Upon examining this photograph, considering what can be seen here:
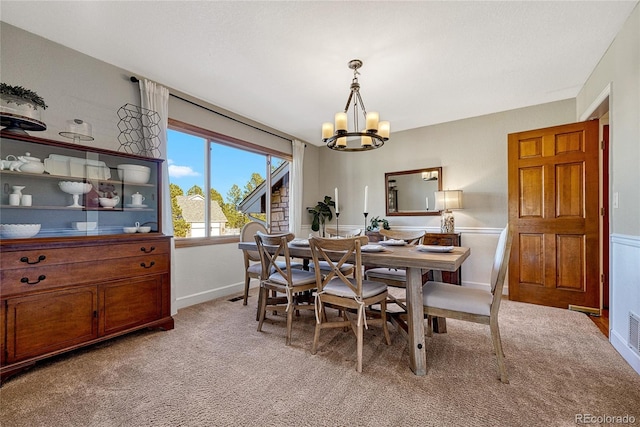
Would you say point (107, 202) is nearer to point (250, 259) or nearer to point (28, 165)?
point (28, 165)

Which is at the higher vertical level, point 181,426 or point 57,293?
point 57,293

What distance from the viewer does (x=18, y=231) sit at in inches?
73.8

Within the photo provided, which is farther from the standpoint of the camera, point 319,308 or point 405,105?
point 405,105

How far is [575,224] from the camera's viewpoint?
118 inches

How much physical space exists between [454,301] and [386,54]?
2.08 m

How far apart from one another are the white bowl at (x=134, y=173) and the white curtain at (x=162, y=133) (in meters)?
0.20

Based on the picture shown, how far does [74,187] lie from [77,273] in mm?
727

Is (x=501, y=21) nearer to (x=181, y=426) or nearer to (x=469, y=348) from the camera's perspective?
(x=469, y=348)

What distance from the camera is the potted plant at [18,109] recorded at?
6.23ft

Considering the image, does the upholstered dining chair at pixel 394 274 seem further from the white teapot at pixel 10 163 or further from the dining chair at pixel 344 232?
the white teapot at pixel 10 163

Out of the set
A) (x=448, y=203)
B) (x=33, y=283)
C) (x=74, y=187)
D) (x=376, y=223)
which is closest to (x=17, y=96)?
(x=74, y=187)

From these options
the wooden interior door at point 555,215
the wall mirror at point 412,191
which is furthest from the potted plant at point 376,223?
the wooden interior door at point 555,215

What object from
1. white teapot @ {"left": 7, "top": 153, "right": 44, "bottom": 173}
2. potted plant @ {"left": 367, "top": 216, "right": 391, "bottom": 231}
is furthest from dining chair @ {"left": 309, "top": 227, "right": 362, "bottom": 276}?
white teapot @ {"left": 7, "top": 153, "right": 44, "bottom": 173}

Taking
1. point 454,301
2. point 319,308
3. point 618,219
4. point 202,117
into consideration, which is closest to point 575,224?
point 618,219
